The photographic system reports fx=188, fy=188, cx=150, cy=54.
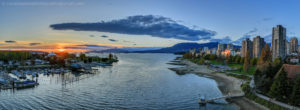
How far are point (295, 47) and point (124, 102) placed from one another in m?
171

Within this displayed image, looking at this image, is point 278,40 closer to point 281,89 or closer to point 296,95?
point 281,89

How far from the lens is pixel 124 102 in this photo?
116 ft

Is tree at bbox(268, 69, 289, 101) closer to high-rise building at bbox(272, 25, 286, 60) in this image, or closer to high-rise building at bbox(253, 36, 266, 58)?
high-rise building at bbox(272, 25, 286, 60)

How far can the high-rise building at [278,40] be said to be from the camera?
90625 mm

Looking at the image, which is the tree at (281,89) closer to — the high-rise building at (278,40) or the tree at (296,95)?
the tree at (296,95)

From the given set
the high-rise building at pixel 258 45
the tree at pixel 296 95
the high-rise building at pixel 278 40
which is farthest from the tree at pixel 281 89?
the high-rise building at pixel 258 45

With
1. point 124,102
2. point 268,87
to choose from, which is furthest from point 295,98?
point 124,102

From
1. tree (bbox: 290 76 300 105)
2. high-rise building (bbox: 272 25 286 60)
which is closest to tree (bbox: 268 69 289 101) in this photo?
tree (bbox: 290 76 300 105)

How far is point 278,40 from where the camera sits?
9162 cm

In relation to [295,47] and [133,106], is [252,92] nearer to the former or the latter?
[133,106]

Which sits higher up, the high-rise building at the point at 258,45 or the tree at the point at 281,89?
the high-rise building at the point at 258,45

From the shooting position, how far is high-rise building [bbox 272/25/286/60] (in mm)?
90625

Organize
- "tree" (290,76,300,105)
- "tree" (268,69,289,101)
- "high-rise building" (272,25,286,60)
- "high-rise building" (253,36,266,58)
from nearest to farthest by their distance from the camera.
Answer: "tree" (290,76,300,105), "tree" (268,69,289,101), "high-rise building" (272,25,286,60), "high-rise building" (253,36,266,58)

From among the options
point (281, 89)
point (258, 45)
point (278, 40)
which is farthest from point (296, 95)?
point (258, 45)
